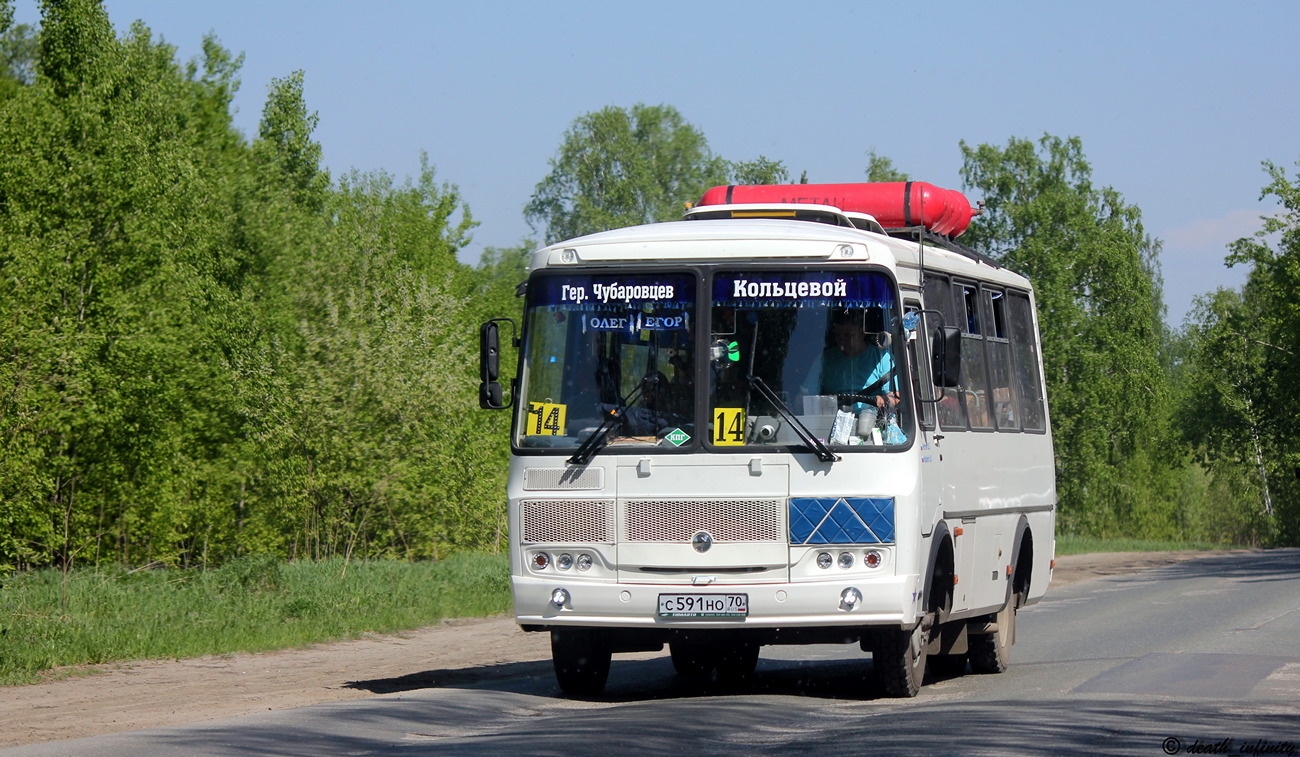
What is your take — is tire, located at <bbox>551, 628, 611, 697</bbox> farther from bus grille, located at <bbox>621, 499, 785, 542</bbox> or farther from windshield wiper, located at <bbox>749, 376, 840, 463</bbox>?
windshield wiper, located at <bbox>749, 376, 840, 463</bbox>

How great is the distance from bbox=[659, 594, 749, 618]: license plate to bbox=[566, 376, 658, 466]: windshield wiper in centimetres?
107

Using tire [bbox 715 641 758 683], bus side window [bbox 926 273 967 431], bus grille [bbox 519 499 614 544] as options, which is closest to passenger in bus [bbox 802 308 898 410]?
bus side window [bbox 926 273 967 431]

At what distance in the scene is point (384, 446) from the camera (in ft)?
102

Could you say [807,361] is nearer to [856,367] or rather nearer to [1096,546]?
A: [856,367]

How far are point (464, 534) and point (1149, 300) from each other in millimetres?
43338

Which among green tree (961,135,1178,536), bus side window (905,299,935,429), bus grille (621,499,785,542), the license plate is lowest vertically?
the license plate

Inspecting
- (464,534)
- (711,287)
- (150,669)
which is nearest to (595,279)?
(711,287)

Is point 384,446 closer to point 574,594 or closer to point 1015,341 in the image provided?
point 1015,341

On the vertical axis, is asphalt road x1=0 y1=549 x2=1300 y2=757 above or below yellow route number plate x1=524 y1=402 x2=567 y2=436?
below

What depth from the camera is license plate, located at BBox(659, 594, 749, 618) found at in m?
10.9

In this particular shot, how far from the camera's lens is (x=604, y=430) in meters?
11.2

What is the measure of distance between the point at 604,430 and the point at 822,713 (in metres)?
2.37

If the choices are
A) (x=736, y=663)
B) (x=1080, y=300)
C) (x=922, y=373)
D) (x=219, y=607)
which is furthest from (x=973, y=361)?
(x=1080, y=300)

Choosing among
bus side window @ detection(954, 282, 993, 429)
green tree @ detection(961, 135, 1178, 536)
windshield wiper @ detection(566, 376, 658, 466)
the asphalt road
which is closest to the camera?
the asphalt road
